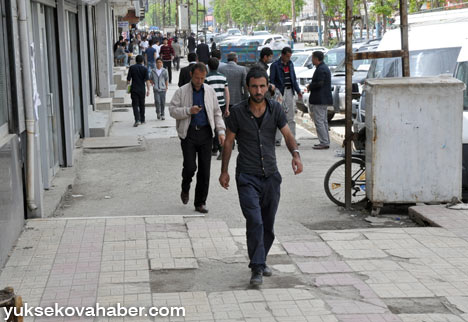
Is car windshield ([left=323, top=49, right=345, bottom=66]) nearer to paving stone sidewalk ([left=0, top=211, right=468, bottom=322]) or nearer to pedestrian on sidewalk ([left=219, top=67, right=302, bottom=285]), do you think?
paving stone sidewalk ([left=0, top=211, right=468, bottom=322])

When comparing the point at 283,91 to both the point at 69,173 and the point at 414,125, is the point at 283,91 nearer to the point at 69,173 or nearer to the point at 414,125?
the point at 69,173

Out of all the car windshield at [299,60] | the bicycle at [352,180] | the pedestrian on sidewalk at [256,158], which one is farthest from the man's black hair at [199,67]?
the car windshield at [299,60]

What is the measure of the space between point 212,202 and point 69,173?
302cm

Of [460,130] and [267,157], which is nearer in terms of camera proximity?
[267,157]

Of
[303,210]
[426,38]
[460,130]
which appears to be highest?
[426,38]

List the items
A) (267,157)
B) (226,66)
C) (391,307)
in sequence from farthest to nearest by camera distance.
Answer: (226,66), (267,157), (391,307)

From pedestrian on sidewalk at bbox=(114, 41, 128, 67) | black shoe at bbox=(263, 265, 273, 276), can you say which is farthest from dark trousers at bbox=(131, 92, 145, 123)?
pedestrian on sidewalk at bbox=(114, 41, 128, 67)

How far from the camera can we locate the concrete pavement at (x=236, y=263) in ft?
19.9

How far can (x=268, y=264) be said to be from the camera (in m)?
→ 7.18

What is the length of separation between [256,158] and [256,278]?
97 cm

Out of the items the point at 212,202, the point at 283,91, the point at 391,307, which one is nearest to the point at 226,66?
the point at 283,91

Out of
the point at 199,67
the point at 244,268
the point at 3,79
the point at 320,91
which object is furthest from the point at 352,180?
the point at 320,91

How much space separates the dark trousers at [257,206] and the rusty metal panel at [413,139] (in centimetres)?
293

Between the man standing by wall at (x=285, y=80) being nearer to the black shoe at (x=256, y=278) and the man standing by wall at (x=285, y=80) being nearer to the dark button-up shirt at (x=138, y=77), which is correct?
the dark button-up shirt at (x=138, y=77)
